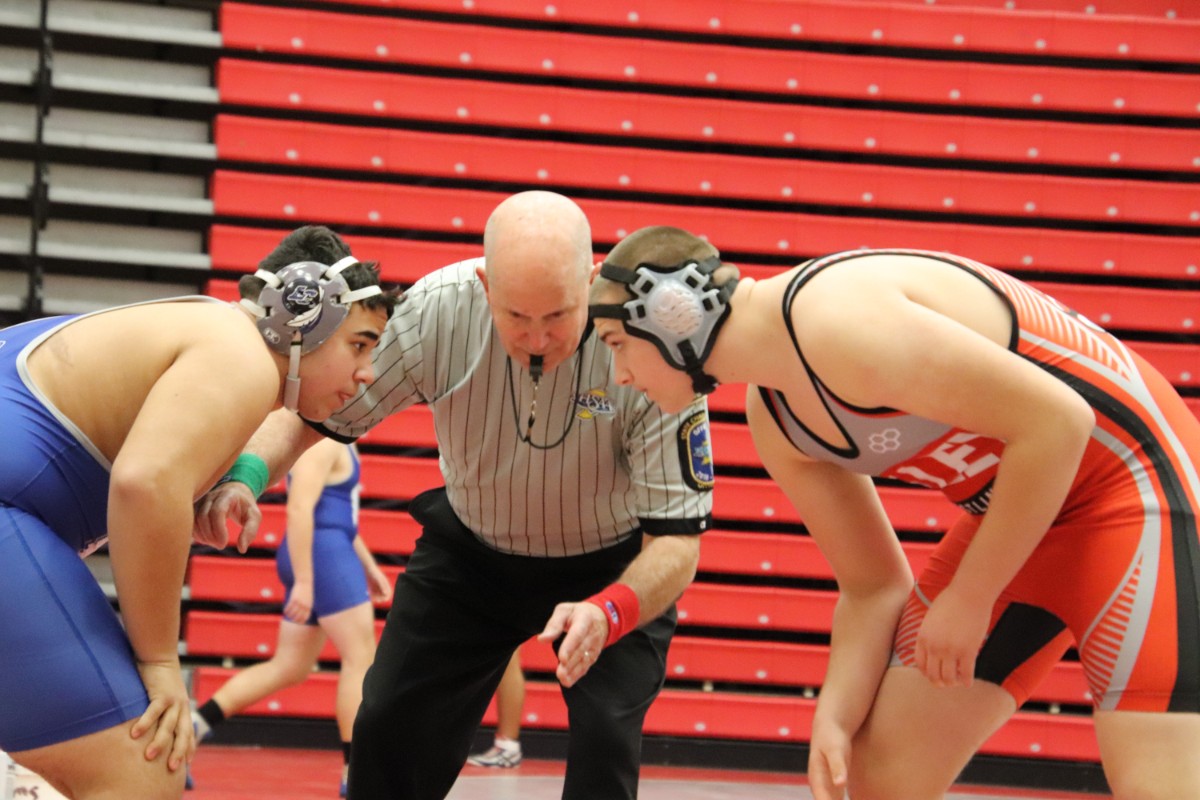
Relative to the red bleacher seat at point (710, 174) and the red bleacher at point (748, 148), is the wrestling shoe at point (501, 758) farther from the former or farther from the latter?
the red bleacher seat at point (710, 174)

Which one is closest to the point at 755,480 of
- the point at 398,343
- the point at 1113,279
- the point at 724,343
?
the point at 1113,279

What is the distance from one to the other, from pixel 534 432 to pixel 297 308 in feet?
2.22

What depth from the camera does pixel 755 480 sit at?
7.53m

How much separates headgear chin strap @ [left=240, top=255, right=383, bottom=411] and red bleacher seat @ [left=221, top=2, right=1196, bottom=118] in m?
5.58

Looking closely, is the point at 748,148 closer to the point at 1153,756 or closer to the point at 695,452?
the point at 695,452

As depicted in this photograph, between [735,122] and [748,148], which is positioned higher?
[735,122]

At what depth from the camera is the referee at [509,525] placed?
277 centimetres

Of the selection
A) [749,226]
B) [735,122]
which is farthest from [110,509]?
[735,122]

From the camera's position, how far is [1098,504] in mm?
2197

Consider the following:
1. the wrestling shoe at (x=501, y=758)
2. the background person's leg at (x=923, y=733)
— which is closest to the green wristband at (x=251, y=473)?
the background person's leg at (x=923, y=733)

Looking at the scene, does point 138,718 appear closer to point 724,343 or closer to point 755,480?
point 724,343

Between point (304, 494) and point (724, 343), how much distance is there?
3.42 meters

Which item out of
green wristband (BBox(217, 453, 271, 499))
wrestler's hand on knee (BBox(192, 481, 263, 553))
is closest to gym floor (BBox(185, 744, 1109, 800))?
green wristband (BBox(217, 453, 271, 499))

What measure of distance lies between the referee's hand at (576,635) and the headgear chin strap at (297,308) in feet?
2.31
